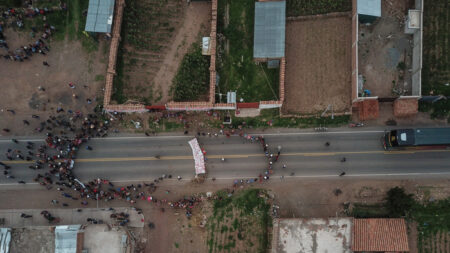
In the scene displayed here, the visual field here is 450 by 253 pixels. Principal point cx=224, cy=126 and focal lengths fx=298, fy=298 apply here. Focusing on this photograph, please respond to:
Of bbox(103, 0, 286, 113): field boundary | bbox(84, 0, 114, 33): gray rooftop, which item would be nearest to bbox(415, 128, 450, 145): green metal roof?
bbox(103, 0, 286, 113): field boundary

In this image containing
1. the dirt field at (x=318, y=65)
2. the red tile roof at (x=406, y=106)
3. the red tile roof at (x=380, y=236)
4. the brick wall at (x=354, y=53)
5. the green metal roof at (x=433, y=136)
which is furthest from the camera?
the dirt field at (x=318, y=65)

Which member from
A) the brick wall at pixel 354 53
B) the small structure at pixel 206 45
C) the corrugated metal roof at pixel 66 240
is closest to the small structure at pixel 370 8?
the brick wall at pixel 354 53

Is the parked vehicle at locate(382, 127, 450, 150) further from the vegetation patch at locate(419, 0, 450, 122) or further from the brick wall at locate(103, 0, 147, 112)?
the brick wall at locate(103, 0, 147, 112)

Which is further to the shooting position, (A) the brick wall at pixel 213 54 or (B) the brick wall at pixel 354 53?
(A) the brick wall at pixel 213 54

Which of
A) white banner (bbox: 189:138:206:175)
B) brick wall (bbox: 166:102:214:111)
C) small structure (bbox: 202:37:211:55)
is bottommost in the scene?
white banner (bbox: 189:138:206:175)

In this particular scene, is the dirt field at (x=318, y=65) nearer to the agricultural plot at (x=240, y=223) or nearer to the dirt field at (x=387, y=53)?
the dirt field at (x=387, y=53)
